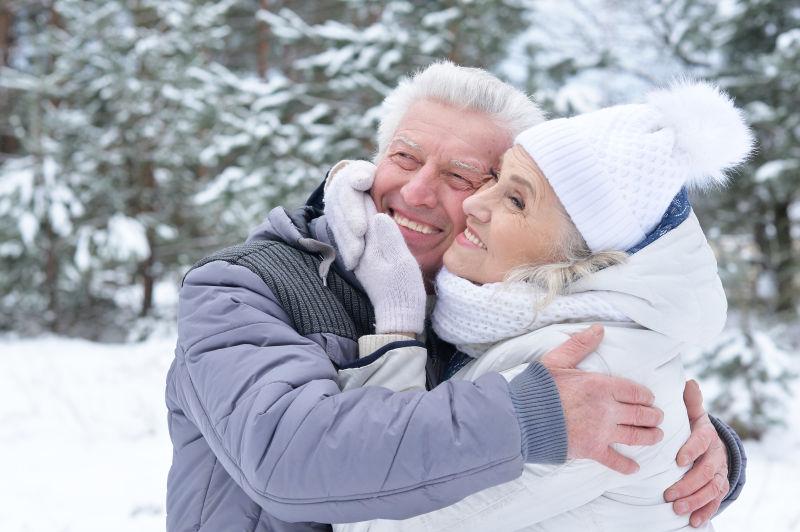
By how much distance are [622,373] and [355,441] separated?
2.04 feet

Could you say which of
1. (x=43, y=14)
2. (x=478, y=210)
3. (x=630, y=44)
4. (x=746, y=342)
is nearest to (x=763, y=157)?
(x=746, y=342)

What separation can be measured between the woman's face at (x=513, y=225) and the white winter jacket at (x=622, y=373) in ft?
0.58

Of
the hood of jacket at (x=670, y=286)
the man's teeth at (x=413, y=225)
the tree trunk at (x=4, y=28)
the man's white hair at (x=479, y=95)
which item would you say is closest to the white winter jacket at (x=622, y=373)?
the hood of jacket at (x=670, y=286)

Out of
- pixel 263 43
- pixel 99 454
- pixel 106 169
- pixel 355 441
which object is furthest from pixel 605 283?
pixel 263 43

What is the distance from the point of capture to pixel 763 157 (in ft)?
28.2

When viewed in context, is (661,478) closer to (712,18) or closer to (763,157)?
(763,157)

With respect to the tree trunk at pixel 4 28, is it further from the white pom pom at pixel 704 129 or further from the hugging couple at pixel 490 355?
the white pom pom at pixel 704 129

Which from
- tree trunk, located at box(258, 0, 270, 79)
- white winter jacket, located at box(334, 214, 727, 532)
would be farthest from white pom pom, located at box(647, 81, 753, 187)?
tree trunk, located at box(258, 0, 270, 79)

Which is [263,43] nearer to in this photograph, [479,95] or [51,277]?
[51,277]

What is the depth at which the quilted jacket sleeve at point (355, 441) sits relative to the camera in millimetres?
1316

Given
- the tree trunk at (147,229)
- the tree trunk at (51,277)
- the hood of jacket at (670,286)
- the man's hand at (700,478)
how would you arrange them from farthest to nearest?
the tree trunk at (147,229) < the tree trunk at (51,277) < the man's hand at (700,478) < the hood of jacket at (670,286)

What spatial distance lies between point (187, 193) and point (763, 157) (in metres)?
8.85

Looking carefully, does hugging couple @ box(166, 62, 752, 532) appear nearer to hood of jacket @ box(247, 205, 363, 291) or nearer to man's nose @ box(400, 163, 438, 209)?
hood of jacket @ box(247, 205, 363, 291)

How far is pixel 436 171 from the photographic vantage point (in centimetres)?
224
